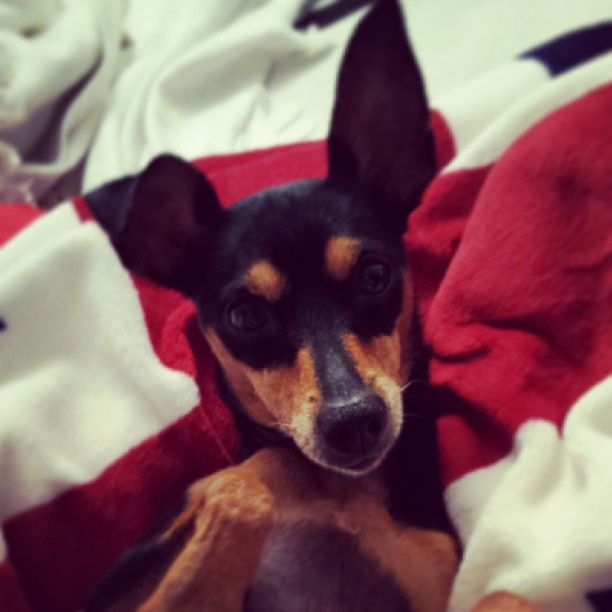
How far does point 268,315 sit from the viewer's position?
1.09m

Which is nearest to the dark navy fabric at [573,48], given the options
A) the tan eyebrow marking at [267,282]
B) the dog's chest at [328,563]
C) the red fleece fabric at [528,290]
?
the red fleece fabric at [528,290]

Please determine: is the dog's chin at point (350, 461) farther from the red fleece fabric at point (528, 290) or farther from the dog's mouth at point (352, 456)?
the red fleece fabric at point (528, 290)

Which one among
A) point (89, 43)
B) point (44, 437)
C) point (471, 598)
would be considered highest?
point (89, 43)

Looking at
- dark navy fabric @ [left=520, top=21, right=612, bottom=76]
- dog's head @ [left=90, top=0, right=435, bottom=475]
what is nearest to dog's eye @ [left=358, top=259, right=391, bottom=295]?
dog's head @ [left=90, top=0, right=435, bottom=475]

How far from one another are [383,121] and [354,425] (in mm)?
455

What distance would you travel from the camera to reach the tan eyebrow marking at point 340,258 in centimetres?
108

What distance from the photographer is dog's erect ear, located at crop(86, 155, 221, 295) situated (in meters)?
1.12

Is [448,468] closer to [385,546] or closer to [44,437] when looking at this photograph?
[385,546]

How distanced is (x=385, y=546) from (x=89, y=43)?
1408 mm

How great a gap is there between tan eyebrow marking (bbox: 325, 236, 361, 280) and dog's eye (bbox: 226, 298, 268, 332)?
0.11 meters

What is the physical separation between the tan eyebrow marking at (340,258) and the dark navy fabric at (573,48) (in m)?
0.70

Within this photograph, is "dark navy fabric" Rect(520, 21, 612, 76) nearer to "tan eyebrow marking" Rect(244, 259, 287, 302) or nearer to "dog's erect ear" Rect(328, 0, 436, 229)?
"dog's erect ear" Rect(328, 0, 436, 229)

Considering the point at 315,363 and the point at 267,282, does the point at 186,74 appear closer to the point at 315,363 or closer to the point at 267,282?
the point at 267,282

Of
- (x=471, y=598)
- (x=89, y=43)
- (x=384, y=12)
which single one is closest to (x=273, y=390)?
(x=471, y=598)
